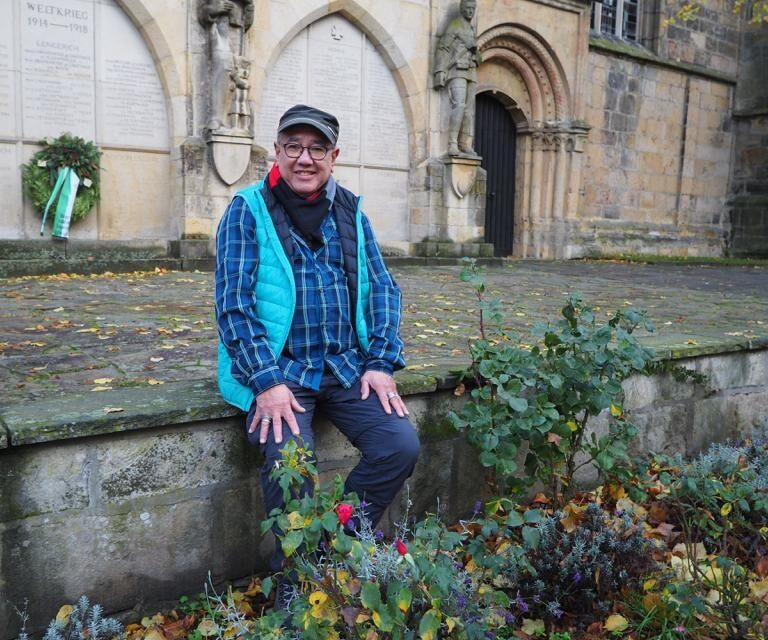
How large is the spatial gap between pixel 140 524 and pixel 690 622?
6.05 feet

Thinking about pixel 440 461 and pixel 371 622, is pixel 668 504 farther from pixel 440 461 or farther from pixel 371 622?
pixel 371 622

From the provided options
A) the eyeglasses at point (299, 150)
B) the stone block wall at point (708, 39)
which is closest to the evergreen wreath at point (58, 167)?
the eyeglasses at point (299, 150)

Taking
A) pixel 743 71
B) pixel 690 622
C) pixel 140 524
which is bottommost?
pixel 690 622

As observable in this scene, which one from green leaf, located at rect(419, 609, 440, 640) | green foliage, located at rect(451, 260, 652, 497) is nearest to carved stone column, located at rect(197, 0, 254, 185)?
green foliage, located at rect(451, 260, 652, 497)

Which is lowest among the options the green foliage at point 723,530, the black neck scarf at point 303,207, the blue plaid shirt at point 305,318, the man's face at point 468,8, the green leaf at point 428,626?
the green foliage at point 723,530

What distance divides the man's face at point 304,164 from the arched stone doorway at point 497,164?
12.4m

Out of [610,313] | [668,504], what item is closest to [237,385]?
[668,504]

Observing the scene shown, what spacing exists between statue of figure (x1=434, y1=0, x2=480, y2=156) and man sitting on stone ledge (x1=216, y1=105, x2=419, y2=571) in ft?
32.0

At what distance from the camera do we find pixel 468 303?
275 inches

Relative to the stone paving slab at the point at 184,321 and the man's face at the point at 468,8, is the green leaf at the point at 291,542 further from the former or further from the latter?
the man's face at the point at 468,8

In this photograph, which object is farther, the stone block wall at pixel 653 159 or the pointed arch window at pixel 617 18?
the pointed arch window at pixel 617 18

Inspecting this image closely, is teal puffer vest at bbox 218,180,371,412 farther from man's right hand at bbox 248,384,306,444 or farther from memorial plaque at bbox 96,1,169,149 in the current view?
memorial plaque at bbox 96,1,169,149

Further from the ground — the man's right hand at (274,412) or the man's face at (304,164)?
the man's face at (304,164)

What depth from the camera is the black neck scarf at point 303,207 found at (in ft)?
8.91
